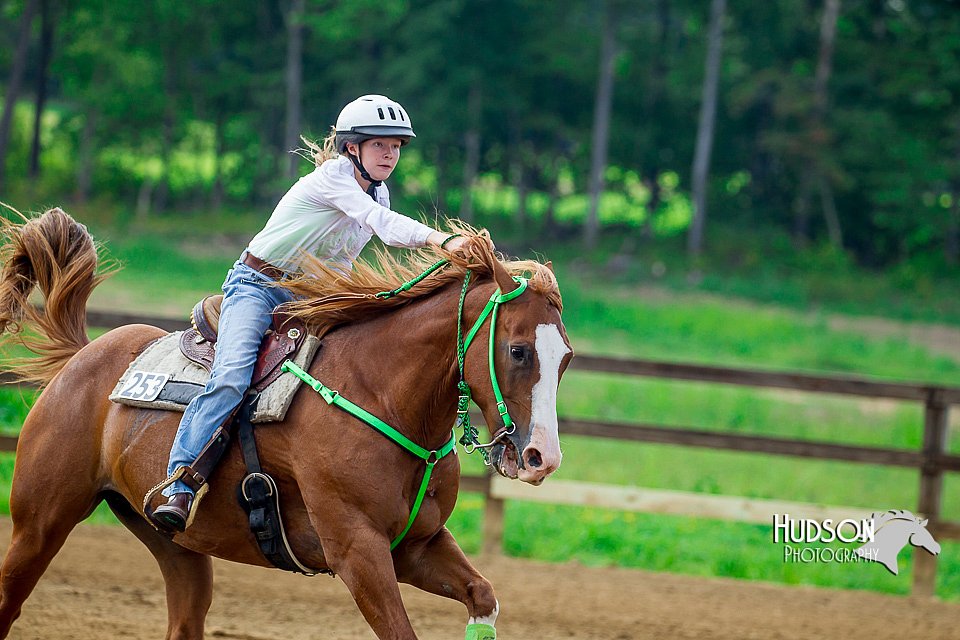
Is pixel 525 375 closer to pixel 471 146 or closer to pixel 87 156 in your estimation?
pixel 471 146

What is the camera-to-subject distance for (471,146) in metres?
34.6

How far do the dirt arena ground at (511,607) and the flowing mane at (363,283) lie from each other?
241cm

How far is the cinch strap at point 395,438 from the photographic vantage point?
3.98 metres

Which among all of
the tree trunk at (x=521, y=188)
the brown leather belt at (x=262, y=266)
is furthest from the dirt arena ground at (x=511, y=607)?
the tree trunk at (x=521, y=188)

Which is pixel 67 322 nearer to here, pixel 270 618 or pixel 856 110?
pixel 270 618

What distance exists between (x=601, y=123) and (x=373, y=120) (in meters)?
29.8

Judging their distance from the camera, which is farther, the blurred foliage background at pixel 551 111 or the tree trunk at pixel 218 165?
the tree trunk at pixel 218 165

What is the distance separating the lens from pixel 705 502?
7898 mm

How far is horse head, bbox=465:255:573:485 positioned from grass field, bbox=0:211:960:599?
1907 mm

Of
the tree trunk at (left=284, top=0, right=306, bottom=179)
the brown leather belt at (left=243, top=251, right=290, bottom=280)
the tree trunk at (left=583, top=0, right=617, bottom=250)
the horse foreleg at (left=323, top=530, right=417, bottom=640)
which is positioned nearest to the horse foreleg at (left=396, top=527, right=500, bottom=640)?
the horse foreleg at (left=323, top=530, right=417, bottom=640)

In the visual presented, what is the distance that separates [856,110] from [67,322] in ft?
98.2

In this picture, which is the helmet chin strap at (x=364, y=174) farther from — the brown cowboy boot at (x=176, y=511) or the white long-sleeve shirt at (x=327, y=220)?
the brown cowboy boot at (x=176, y=511)

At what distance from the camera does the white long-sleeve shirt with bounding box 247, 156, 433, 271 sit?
4105mm

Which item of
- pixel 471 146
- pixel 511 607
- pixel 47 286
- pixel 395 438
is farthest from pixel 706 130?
pixel 395 438
